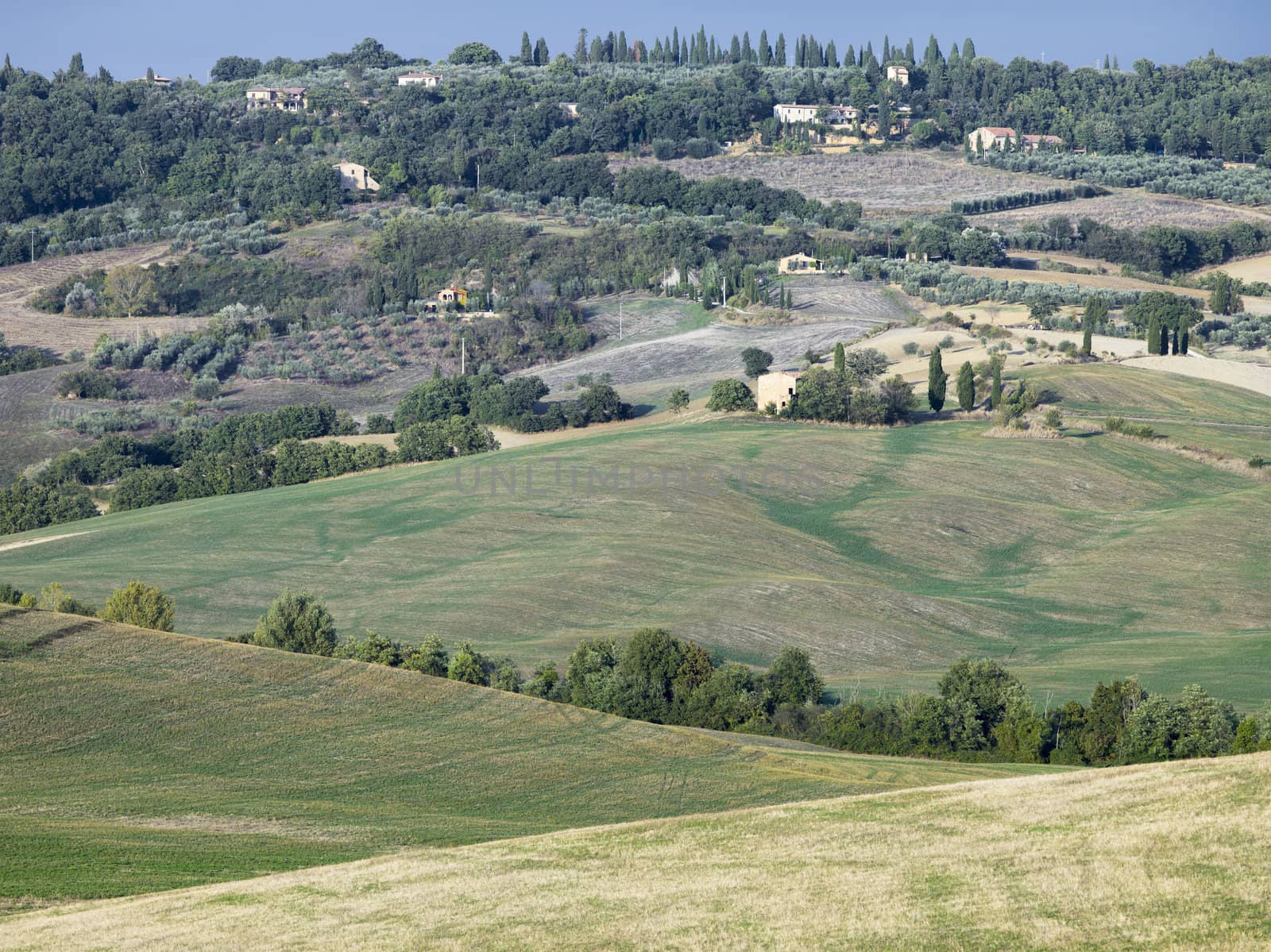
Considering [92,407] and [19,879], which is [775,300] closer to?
[92,407]

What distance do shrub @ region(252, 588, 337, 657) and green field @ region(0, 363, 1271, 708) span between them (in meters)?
4.96

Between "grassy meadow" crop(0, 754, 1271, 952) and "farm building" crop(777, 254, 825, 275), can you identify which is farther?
"farm building" crop(777, 254, 825, 275)

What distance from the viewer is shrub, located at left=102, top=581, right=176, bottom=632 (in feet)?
197

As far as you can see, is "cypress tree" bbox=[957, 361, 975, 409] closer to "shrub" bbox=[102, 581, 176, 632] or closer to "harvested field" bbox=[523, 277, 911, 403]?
"harvested field" bbox=[523, 277, 911, 403]

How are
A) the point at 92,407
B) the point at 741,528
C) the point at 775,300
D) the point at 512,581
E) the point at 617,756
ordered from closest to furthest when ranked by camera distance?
the point at 617,756 < the point at 512,581 < the point at 741,528 < the point at 92,407 < the point at 775,300

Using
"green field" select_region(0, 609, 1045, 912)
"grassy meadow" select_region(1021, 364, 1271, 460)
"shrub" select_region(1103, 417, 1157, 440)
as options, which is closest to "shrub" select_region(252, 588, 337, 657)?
"green field" select_region(0, 609, 1045, 912)

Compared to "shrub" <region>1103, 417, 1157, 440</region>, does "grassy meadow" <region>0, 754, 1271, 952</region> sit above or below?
above

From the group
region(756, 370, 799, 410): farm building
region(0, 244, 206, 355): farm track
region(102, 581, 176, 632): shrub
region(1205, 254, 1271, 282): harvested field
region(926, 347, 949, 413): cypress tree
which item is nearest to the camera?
region(102, 581, 176, 632): shrub

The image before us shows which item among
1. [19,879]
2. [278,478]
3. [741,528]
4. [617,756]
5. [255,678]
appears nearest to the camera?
[19,879]

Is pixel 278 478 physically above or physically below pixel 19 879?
below

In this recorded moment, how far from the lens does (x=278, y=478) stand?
348ft

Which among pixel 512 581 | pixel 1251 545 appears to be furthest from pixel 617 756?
pixel 1251 545

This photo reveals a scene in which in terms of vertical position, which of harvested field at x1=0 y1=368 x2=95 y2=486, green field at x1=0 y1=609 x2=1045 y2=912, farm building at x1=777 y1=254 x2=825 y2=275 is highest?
farm building at x1=777 y1=254 x2=825 y2=275

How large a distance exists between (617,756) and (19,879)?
16610mm
